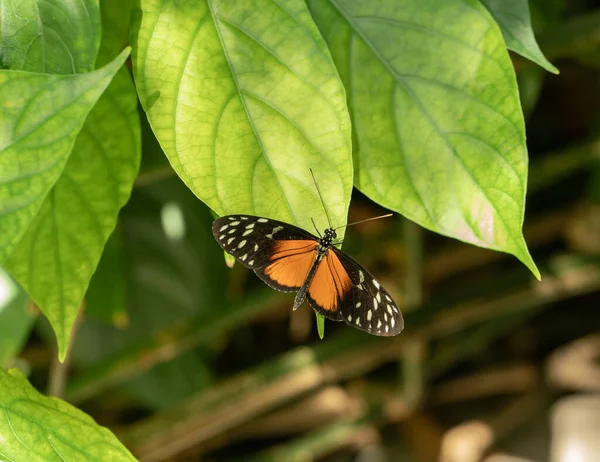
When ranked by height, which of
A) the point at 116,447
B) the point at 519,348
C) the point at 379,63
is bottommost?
the point at 519,348

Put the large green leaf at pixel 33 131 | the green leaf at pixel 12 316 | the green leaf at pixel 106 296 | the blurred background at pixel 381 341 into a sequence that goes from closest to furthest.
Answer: the large green leaf at pixel 33 131 < the green leaf at pixel 12 316 < the green leaf at pixel 106 296 < the blurred background at pixel 381 341

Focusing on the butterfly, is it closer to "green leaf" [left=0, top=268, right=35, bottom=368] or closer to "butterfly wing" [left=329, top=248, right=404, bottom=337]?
"butterfly wing" [left=329, top=248, right=404, bottom=337]

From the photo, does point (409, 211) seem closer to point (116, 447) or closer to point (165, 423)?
point (116, 447)

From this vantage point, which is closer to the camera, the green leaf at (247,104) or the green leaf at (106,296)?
the green leaf at (247,104)

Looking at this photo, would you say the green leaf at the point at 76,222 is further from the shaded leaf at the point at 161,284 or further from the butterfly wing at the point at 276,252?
the shaded leaf at the point at 161,284

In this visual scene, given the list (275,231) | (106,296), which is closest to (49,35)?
(275,231)

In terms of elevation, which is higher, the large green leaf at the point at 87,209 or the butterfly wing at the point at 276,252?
the large green leaf at the point at 87,209

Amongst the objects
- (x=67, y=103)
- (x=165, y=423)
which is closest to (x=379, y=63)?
(x=67, y=103)

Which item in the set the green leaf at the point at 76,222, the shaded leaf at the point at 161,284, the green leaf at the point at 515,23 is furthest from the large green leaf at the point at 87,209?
the shaded leaf at the point at 161,284
